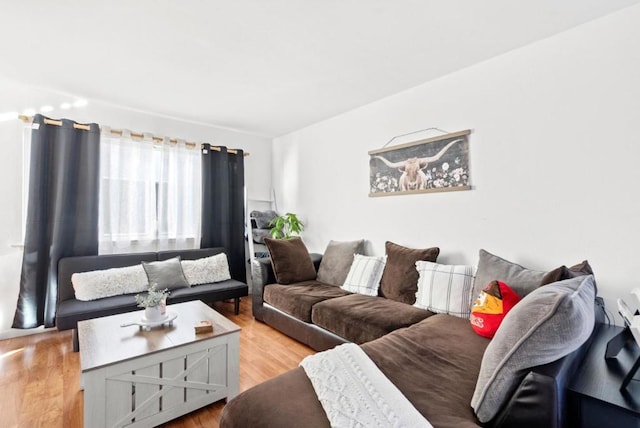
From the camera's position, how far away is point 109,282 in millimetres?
2885

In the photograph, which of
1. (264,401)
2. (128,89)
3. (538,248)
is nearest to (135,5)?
(128,89)

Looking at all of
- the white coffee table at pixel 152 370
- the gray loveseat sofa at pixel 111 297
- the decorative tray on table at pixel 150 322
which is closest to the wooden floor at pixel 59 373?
the white coffee table at pixel 152 370

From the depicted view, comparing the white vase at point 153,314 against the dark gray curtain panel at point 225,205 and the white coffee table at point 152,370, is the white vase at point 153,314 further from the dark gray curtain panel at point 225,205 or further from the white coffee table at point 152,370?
the dark gray curtain panel at point 225,205

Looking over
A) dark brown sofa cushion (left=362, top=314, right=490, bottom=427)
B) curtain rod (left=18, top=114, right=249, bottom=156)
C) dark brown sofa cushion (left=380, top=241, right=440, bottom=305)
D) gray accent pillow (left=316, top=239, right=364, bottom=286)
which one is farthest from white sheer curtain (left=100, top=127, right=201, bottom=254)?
dark brown sofa cushion (left=362, top=314, right=490, bottom=427)

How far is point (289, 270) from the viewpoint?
127 inches

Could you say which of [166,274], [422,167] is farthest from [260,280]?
[422,167]

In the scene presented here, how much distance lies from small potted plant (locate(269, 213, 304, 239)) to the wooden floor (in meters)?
1.31

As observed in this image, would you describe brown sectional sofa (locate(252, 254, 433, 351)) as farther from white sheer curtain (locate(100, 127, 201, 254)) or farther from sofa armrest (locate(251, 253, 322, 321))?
white sheer curtain (locate(100, 127, 201, 254))

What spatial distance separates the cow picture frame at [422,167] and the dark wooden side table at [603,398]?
1.59 m

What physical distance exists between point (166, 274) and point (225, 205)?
1.22 metres

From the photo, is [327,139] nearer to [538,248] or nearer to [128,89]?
[128,89]

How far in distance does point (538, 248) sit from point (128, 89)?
383 centimetres

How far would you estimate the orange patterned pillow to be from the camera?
5.87 ft

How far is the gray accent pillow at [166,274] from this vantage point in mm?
3109
